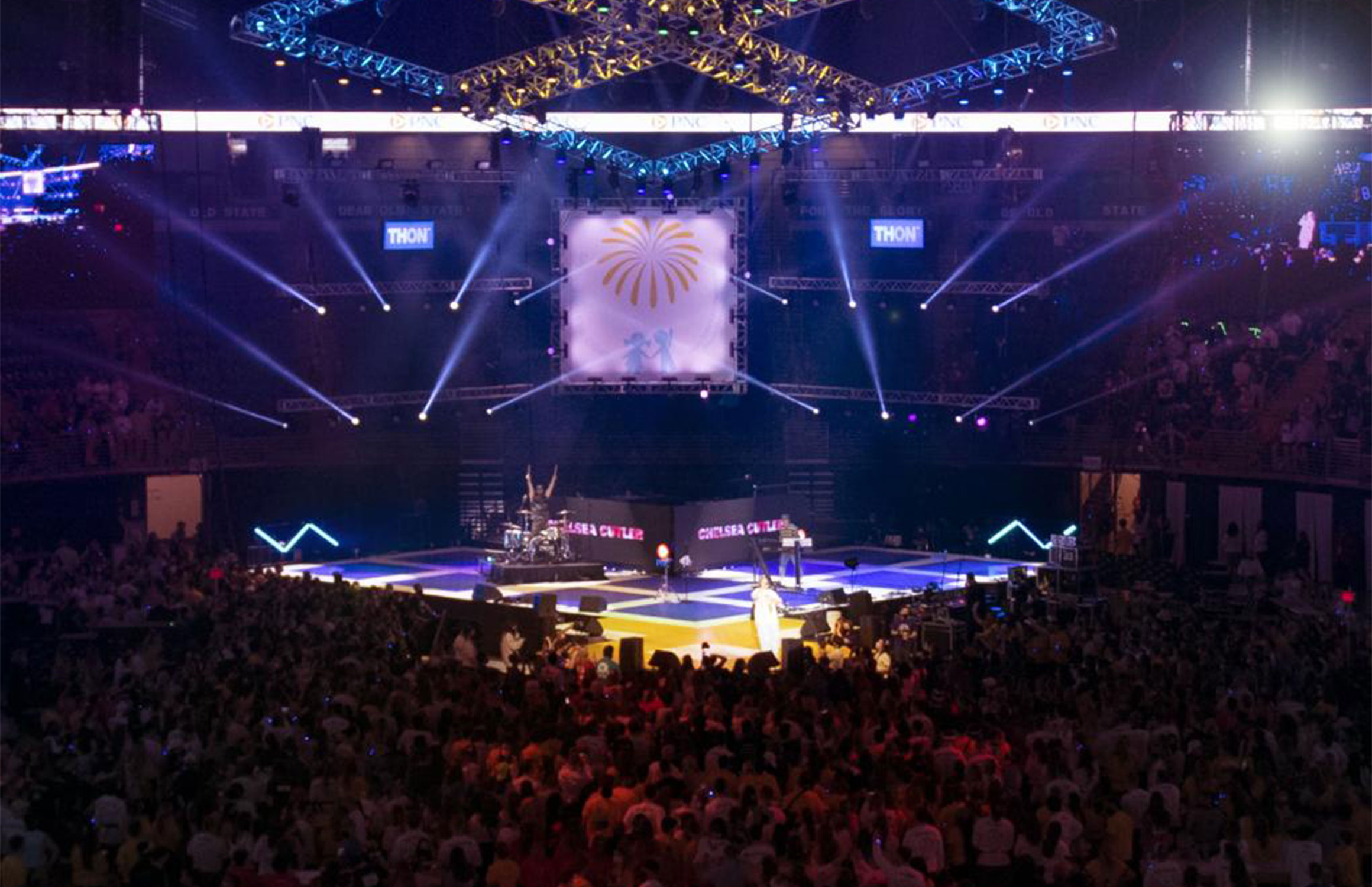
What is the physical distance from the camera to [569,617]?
22.8 meters

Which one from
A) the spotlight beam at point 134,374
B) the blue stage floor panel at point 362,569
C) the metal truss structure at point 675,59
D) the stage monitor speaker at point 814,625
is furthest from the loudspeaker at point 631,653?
the spotlight beam at point 134,374

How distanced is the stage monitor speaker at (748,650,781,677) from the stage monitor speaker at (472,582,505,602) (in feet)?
20.6

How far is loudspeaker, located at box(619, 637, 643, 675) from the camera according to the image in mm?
19609

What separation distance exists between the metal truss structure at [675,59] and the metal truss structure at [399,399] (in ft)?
21.7

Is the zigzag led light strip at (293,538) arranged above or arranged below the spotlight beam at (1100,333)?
below

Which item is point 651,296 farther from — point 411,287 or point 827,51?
point 827,51

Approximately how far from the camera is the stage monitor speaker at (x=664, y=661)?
1669 centimetres

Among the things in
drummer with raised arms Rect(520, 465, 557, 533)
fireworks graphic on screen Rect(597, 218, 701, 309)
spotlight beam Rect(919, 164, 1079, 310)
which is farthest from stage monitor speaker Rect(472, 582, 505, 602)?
spotlight beam Rect(919, 164, 1079, 310)

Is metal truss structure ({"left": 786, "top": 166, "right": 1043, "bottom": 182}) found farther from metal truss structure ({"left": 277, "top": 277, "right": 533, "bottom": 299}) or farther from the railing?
metal truss structure ({"left": 277, "top": 277, "right": 533, "bottom": 299})

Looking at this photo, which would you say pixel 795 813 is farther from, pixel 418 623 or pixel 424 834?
pixel 418 623

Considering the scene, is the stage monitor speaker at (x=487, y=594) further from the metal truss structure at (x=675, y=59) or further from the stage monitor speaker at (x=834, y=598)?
the metal truss structure at (x=675, y=59)

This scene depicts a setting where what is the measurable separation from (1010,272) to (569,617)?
1669cm

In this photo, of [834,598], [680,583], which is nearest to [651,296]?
[680,583]

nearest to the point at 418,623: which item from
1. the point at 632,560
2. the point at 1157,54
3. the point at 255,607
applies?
the point at 255,607
